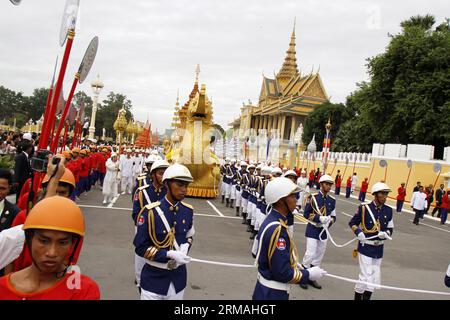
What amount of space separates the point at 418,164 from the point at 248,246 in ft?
63.3

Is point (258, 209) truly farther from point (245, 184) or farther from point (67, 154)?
point (67, 154)

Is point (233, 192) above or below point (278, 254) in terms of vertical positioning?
below

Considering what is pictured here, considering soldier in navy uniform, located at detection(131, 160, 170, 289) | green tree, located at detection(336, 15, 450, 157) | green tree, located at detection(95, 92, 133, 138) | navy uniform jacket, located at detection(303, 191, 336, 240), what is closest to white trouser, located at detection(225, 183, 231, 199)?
navy uniform jacket, located at detection(303, 191, 336, 240)

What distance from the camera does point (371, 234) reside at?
20.9 ft

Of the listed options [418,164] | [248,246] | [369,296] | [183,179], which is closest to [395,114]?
[418,164]

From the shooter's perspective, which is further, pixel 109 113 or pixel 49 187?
pixel 109 113

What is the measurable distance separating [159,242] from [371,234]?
3807 millimetres

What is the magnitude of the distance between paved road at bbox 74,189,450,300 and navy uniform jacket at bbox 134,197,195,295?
192 cm

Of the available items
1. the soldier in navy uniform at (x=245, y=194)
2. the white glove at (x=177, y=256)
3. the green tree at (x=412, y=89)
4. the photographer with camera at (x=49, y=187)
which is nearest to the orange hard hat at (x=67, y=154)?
the soldier in navy uniform at (x=245, y=194)

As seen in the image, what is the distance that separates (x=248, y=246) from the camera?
31.6ft

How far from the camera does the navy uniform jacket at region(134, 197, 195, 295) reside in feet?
12.7

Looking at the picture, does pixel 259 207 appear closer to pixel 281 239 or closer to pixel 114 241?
pixel 114 241

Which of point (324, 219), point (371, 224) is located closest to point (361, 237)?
point (371, 224)

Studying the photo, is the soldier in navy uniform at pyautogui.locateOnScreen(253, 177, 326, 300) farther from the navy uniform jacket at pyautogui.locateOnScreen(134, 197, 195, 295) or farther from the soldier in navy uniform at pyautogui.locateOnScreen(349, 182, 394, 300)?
the soldier in navy uniform at pyautogui.locateOnScreen(349, 182, 394, 300)
